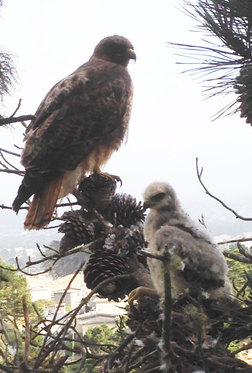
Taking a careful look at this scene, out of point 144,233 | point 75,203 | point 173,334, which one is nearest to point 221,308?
point 173,334

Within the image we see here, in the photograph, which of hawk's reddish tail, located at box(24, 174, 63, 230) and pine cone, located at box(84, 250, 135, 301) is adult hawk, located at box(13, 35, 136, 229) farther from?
pine cone, located at box(84, 250, 135, 301)

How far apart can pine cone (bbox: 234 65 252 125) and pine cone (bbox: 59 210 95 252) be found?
1.45 ft

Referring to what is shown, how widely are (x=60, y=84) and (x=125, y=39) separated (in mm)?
322

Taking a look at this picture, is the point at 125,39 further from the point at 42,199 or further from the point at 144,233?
the point at 144,233

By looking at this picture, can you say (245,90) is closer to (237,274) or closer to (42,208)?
(42,208)

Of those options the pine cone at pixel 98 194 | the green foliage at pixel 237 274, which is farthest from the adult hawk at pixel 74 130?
the green foliage at pixel 237 274

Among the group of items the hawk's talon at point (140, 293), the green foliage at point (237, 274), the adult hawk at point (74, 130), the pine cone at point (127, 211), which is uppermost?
the adult hawk at point (74, 130)

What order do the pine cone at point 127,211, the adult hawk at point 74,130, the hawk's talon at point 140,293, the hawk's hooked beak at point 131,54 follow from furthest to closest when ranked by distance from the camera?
the hawk's hooked beak at point 131,54 → the adult hawk at point 74,130 → the pine cone at point 127,211 → the hawk's talon at point 140,293

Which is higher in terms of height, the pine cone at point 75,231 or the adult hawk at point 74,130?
the adult hawk at point 74,130

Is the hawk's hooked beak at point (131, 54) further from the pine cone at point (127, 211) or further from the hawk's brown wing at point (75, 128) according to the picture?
the pine cone at point (127, 211)

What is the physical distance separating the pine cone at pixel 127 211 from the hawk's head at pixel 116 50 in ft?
2.86

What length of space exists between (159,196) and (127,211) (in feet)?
0.31

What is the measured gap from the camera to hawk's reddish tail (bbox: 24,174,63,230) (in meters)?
1.50

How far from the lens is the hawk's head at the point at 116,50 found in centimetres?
197
